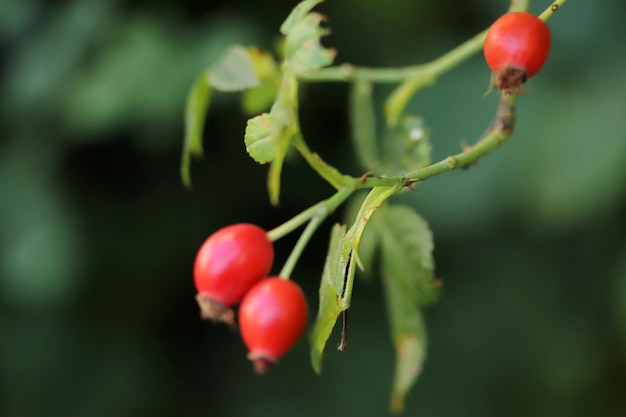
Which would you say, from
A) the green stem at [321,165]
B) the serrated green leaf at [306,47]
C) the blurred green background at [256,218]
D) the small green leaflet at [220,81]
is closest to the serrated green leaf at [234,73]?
Answer: the small green leaflet at [220,81]

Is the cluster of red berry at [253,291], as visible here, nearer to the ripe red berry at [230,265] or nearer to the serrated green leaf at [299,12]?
the ripe red berry at [230,265]

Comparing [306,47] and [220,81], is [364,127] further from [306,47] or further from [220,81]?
[306,47]

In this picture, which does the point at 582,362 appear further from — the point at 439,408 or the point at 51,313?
the point at 51,313

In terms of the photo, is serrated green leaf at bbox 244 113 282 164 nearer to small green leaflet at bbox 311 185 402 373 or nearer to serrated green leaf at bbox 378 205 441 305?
small green leaflet at bbox 311 185 402 373

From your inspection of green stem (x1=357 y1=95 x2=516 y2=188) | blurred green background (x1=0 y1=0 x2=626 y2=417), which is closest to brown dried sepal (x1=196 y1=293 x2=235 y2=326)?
green stem (x1=357 y1=95 x2=516 y2=188)

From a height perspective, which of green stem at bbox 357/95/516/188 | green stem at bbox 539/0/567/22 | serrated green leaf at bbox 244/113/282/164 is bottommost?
green stem at bbox 357/95/516/188

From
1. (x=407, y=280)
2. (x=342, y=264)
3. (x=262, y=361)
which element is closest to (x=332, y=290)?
(x=342, y=264)
